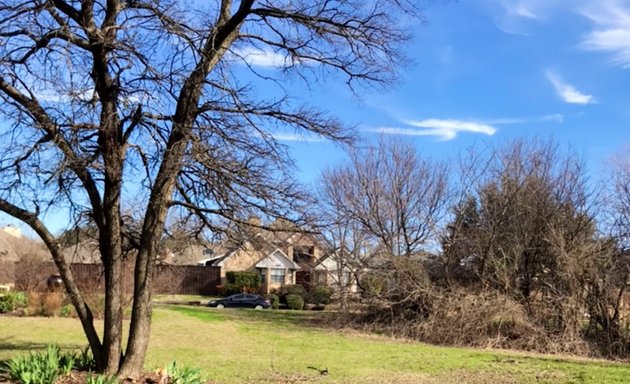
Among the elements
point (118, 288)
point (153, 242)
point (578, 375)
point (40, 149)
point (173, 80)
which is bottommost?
point (578, 375)

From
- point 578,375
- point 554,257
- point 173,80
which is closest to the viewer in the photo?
point 173,80

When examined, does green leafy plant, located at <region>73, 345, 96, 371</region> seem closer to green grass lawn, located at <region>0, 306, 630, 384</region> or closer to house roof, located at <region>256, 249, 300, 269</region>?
green grass lawn, located at <region>0, 306, 630, 384</region>

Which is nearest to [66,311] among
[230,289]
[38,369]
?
[38,369]

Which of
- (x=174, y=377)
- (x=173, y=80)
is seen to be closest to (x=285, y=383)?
(x=174, y=377)

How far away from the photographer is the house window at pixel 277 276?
2058 inches

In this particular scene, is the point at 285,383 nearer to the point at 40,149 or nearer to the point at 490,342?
the point at 40,149

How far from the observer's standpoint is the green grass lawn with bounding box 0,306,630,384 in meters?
11.8

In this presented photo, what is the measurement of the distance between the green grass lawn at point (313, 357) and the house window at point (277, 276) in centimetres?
3111

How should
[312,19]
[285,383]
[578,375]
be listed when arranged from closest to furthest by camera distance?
[312,19] → [285,383] → [578,375]

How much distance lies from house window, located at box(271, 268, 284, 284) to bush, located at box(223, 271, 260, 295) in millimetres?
2564

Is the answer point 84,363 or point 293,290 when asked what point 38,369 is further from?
point 293,290

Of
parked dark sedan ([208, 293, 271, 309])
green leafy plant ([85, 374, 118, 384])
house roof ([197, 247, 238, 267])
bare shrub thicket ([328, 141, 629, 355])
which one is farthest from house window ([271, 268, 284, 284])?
green leafy plant ([85, 374, 118, 384])

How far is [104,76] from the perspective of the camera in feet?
28.3

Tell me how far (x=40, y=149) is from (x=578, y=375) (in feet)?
36.5
